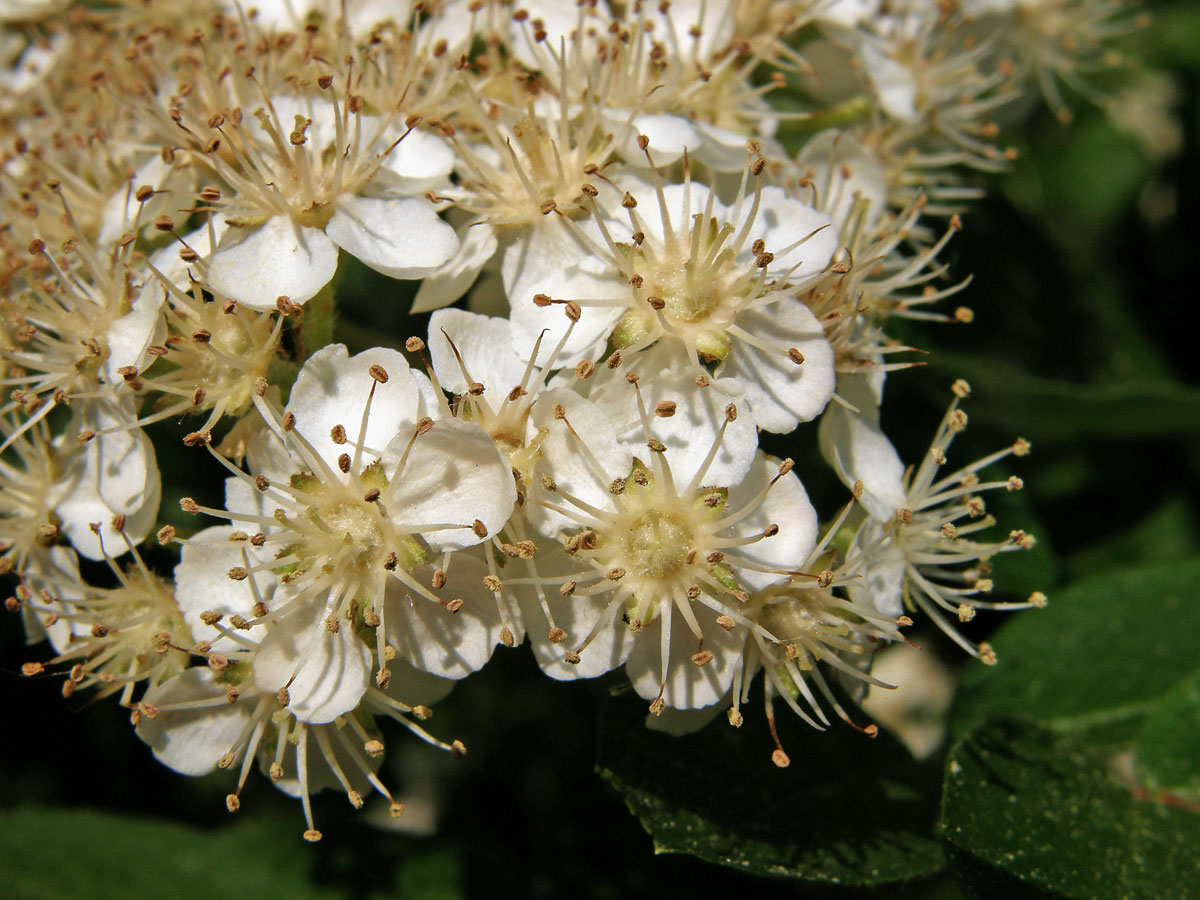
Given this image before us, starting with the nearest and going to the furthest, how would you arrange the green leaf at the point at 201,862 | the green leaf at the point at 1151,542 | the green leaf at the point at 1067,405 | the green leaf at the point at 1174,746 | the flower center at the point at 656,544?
the flower center at the point at 656,544
the green leaf at the point at 1174,746
the green leaf at the point at 201,862
the green leaf at the point at 1067,405
the green leaf at the point at 1151,542

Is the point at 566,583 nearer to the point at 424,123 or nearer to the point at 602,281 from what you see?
the point at 602,281

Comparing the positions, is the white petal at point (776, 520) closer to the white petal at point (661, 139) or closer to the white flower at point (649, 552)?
the white flower at point (649, 552)

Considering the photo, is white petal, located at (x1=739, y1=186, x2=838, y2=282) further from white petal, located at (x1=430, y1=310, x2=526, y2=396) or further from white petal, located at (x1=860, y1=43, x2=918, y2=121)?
white petal, located at (x1=860, y1=43, x2=918, y2=121)

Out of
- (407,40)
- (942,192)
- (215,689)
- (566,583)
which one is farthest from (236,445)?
(942,192)

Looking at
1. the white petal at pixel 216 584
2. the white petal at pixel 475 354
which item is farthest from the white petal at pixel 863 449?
the white petal at pixel 216 584

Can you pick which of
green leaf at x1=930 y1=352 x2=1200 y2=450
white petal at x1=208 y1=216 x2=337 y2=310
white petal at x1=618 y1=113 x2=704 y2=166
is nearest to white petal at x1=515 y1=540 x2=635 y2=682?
white petal at x1=208 y1=216 x2=337 y2=310
